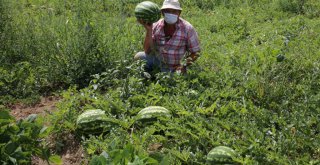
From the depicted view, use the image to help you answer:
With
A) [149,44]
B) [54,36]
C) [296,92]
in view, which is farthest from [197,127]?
[54,36]

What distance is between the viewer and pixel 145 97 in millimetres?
4027

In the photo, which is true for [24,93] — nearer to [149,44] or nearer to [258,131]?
[149,44]

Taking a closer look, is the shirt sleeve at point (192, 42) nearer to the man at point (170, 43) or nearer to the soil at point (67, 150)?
the man at point (170, 43)

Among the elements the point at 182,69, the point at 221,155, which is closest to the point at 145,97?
the point at 182,69

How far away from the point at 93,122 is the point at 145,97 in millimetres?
593

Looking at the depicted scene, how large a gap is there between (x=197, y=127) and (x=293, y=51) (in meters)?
2.23

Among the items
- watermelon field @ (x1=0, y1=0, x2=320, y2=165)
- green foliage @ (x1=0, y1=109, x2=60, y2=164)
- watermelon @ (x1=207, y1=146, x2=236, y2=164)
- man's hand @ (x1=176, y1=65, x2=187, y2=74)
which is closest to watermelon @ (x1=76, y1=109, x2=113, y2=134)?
watermelon field @ (x1=0, y1=0, x2=320, y2=165)

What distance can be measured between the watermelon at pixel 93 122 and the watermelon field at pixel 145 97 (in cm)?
1

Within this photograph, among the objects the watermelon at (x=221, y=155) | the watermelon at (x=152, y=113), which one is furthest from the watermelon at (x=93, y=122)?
the watermelon at (x=221, y=155)

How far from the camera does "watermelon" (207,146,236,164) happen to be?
3143 mm

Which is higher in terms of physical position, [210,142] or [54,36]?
[54,36]

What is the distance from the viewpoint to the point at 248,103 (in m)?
3.90

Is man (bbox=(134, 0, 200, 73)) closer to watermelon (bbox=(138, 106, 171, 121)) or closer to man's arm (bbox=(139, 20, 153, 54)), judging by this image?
man's arm (bbox=(139, 20, 153, 54))

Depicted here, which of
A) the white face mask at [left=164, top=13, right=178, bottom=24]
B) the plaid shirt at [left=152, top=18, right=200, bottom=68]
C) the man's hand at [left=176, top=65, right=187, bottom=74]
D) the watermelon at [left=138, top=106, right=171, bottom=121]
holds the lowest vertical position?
the watermelon at [left=138, top=106, right=171, bottom=121]
